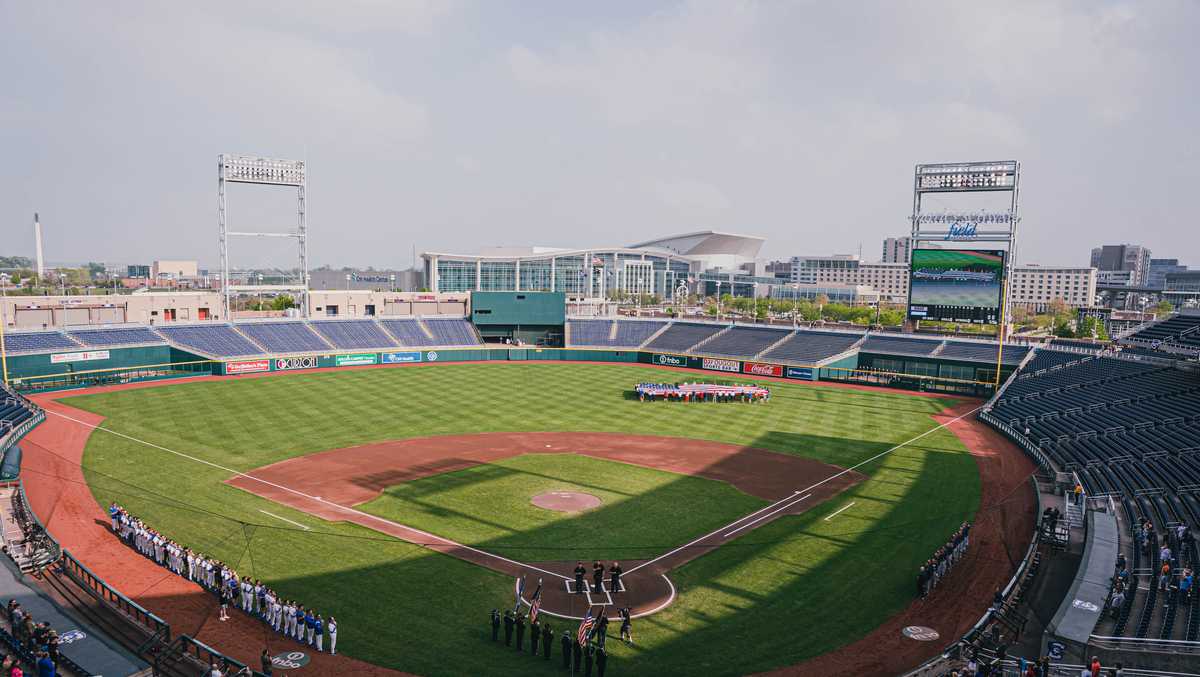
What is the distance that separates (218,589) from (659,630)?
12.9 meters

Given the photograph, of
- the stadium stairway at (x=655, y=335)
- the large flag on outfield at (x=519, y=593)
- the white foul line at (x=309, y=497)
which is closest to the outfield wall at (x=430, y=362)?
the stadium stairway at (x=655, y=335)

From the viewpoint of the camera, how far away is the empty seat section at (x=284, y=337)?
2520 inches

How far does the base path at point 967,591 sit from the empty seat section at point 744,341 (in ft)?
111

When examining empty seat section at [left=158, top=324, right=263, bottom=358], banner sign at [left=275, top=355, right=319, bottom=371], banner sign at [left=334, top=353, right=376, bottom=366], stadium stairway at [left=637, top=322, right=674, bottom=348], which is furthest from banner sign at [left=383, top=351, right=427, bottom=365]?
stadium stairway at [left=637, top=322, right=674, bottom=348]

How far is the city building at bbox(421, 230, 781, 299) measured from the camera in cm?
13050

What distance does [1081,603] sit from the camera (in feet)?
58.7

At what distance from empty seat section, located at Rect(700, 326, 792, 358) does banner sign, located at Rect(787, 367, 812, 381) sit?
16.2 ft

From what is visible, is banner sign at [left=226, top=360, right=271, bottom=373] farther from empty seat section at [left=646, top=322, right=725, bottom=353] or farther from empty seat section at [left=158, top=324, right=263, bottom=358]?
empty seat section at [left=646, top=322, right=725, bottom=353]

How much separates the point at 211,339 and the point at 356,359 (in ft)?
41.4

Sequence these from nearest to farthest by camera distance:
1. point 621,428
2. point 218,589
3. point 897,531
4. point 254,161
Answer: point 218,589 < point 897,531 < point 621,428 < point 254,161

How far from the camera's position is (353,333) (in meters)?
71.2

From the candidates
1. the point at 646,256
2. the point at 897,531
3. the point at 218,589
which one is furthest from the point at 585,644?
the point at 646,256

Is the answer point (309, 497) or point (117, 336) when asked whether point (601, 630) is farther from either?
point (117, 336)

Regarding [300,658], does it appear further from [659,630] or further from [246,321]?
[246,321]
